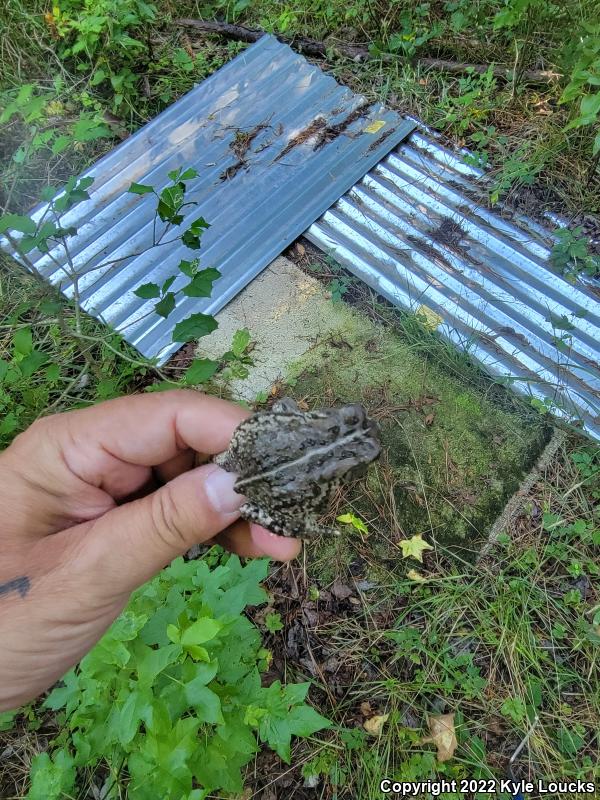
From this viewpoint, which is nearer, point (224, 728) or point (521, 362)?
point (224, 728)

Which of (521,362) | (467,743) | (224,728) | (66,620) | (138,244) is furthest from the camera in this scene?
(138,244)

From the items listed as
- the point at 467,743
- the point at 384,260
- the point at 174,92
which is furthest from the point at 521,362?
the point at 174,92

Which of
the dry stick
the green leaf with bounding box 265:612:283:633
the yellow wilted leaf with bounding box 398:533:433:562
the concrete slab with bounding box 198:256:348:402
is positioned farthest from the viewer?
the dry stick

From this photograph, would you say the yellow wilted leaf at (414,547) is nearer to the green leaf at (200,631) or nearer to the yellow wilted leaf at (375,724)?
the yellow wilted leaf at (375,724)

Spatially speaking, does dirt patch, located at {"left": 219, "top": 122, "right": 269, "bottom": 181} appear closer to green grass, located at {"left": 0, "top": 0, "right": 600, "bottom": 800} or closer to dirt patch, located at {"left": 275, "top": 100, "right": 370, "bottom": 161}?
dirt patch, located at {"left": 275, "top": 100, "right": 370, "bottom": 161}

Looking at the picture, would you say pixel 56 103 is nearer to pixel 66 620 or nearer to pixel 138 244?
pixel 138 244

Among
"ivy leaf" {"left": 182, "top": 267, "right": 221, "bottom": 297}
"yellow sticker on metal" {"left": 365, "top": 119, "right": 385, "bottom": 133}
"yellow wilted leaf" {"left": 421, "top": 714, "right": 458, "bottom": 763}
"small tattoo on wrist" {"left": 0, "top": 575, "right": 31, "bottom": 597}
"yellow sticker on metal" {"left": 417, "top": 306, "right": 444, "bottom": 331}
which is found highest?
"yellow sticker on metal" {"left": 365, "top": 119, "right": 385, "bottom": 133}

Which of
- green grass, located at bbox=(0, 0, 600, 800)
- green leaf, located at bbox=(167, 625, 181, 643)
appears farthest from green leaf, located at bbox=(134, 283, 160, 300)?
green leaf, located at bbox=(167, 625, 181, 643)
